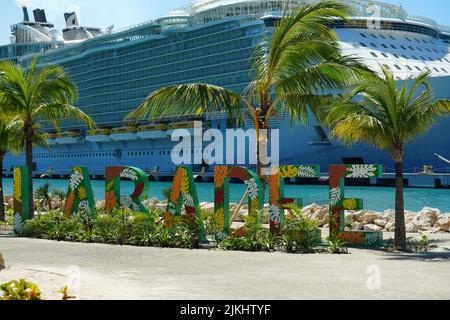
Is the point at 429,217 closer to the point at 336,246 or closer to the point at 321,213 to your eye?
the point at 321,213

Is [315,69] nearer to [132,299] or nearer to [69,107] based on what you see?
[69,107]

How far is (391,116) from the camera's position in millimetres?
11234

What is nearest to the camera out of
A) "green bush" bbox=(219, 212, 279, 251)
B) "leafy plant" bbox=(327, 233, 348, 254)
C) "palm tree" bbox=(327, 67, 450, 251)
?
"leafy plant" bbox=(327, 233, 348, 254)

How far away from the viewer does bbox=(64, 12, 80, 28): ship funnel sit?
3201 inches

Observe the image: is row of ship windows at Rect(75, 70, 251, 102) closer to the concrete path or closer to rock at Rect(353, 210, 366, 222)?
rock at Rect(353, 210, 366, 222)

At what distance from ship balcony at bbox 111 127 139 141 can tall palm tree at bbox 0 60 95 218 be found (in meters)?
41.8

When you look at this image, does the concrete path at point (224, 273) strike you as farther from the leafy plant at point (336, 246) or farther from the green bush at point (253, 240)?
the green bush at point (253, 240)

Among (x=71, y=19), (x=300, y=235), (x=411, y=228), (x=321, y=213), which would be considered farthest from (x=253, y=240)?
(x=71, y=19)

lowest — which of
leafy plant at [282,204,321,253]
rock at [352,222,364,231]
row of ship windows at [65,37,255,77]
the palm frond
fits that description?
rock at [352,222,364,231]

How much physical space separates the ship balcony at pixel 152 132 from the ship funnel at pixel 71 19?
1107 inches

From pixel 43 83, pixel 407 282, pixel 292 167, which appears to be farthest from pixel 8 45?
pixel 407 282

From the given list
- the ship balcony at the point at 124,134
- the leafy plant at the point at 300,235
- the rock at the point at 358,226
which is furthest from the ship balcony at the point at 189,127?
the leafy plant at the point at 300,235

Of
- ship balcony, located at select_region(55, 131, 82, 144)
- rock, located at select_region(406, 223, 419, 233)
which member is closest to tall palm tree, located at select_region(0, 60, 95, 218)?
rock, located at select_region(406, 223, 419, 233)

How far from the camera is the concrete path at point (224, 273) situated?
22.9ft
